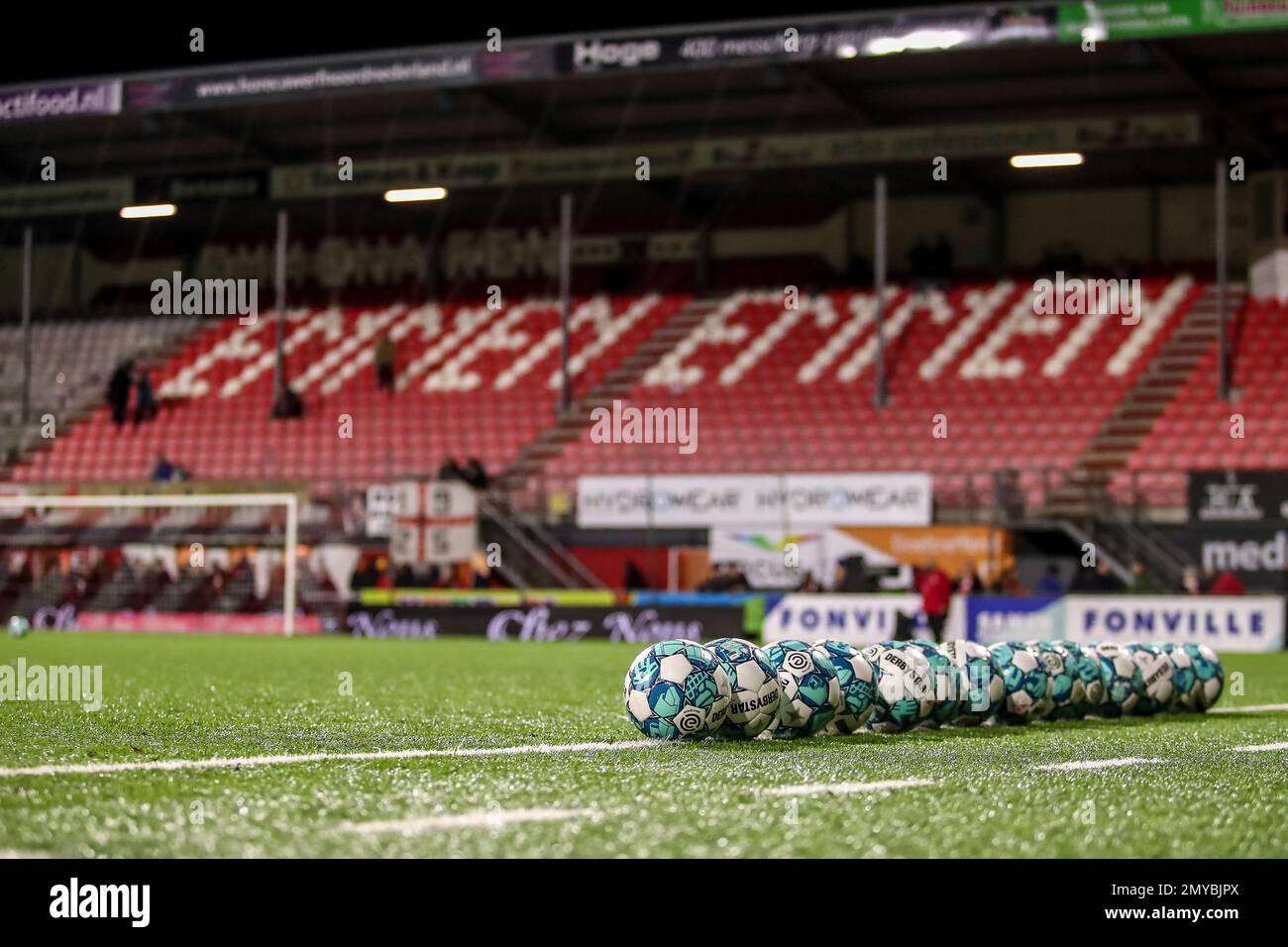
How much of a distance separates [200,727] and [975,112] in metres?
26.2

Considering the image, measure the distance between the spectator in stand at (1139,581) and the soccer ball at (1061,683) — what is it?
1341 cm

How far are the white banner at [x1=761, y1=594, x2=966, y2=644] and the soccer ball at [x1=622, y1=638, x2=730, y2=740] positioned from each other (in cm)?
A: 1496

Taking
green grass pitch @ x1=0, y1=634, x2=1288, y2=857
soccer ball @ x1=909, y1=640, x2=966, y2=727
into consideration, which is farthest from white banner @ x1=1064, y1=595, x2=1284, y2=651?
soccer ball @ x1=909, y1=640, x2=966, y2=727

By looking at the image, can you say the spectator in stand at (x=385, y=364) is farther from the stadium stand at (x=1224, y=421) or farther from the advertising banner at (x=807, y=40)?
the stadium stand at (x=1224, y=421)

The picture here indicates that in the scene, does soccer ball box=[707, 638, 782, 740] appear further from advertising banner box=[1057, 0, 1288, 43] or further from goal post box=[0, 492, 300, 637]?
advertising banner box=[1057, 0, 1288, 43]

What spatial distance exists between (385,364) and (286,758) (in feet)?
92.2

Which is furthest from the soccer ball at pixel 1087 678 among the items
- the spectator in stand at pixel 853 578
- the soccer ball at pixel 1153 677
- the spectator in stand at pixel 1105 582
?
the spectator in stand at pixel 853 578

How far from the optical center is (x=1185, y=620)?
2391cm

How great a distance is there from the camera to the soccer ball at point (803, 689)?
987cm

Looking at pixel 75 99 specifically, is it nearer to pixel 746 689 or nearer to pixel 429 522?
pixel 429 522

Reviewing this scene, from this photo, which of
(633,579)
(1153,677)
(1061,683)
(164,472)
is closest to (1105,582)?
(633,579)

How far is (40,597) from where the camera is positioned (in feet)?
96.7

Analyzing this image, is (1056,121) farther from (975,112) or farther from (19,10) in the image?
(19,10)
